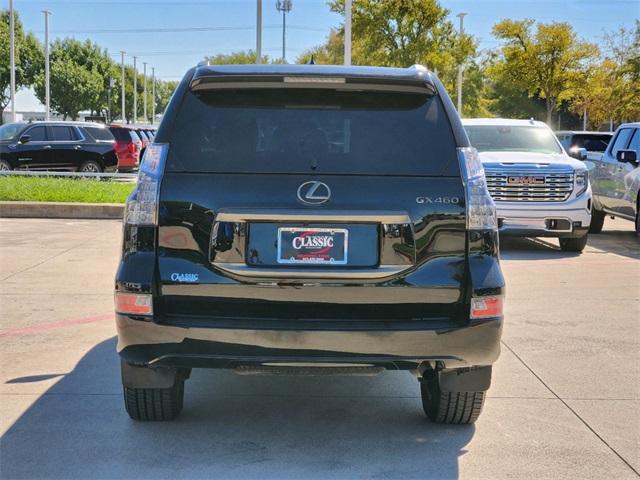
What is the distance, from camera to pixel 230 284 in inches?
167

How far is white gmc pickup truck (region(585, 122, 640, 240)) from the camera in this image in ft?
47.0

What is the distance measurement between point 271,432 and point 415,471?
2.96 feet

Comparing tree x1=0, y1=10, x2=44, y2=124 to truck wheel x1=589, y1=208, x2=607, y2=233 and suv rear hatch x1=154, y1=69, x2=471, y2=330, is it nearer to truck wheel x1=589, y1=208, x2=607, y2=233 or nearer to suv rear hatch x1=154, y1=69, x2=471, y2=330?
truck wheel x1=589, y1=208, x2=607, y2=233

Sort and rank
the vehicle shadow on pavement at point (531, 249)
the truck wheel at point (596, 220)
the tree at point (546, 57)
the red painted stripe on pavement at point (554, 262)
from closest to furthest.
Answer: the red painted stripe on pavement at point (554, 262)
the vehicle shadow on pavement at point (531, 249)
the truck wheel at point (596, 220)
the tree at point (546, 57)

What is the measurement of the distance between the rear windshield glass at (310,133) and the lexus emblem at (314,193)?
8 cm

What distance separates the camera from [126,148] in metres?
31.1

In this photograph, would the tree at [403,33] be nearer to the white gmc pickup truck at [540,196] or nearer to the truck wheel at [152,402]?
the white gmc pickup truck at [540,196]

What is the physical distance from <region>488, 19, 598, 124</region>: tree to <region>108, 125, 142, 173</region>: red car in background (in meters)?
24.4

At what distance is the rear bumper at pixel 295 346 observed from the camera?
4.22 metres

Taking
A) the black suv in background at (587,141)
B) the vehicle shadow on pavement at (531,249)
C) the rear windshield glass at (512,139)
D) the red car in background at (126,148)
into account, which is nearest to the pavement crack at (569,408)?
the vehicle shadow on pavement at (531,249)

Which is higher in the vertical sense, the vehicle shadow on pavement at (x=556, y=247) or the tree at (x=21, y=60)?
the tree at (x=21, y=60)

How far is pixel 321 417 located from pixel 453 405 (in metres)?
0.76

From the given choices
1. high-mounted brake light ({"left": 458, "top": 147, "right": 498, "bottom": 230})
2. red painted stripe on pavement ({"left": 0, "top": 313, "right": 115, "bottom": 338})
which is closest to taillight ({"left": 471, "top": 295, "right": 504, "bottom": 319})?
high-mounted brake light ({"left": 458, "top": 147, "right": 498, "bottom": 230})

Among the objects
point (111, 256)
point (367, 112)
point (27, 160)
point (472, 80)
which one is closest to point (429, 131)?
point (367, 112)
